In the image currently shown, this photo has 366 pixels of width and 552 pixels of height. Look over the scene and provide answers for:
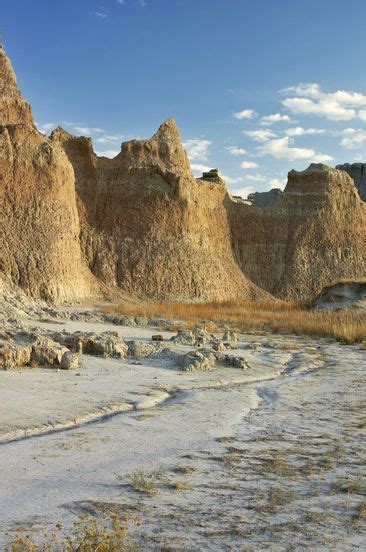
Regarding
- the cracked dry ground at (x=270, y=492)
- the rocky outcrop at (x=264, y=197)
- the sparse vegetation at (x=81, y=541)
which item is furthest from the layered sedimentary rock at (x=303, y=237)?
the sparse vegetation at (x=81, y=541)

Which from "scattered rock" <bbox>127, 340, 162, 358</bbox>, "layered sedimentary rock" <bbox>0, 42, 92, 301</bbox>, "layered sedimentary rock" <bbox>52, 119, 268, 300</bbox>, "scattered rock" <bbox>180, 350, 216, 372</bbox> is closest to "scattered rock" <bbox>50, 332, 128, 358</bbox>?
"scattered rock" <bbox>127, 340, 162, 358</bbox>

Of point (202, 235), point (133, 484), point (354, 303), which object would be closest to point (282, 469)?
point (133, 484)

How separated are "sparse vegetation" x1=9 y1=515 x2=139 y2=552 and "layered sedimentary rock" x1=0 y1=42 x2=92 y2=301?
75.8ft

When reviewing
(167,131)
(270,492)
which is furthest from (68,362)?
(167,131)

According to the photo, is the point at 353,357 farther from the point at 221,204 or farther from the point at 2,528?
the point at 221,204

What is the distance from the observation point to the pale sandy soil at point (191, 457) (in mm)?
2752

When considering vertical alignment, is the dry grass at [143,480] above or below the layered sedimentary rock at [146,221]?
below

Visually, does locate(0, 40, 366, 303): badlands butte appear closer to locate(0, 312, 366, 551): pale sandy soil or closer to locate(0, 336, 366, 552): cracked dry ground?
locate(0, 312, 366, 551): pale sandy soil

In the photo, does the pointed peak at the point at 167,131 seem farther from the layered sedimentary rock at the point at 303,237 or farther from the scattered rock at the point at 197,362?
the scattered rock at the point at 197,362

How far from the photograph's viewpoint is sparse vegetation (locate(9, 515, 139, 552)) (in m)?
2.31

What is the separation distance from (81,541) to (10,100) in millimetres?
29969

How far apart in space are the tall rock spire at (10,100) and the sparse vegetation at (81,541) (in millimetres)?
28936

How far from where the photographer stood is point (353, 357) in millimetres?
10914

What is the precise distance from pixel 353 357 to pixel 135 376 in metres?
5.26
